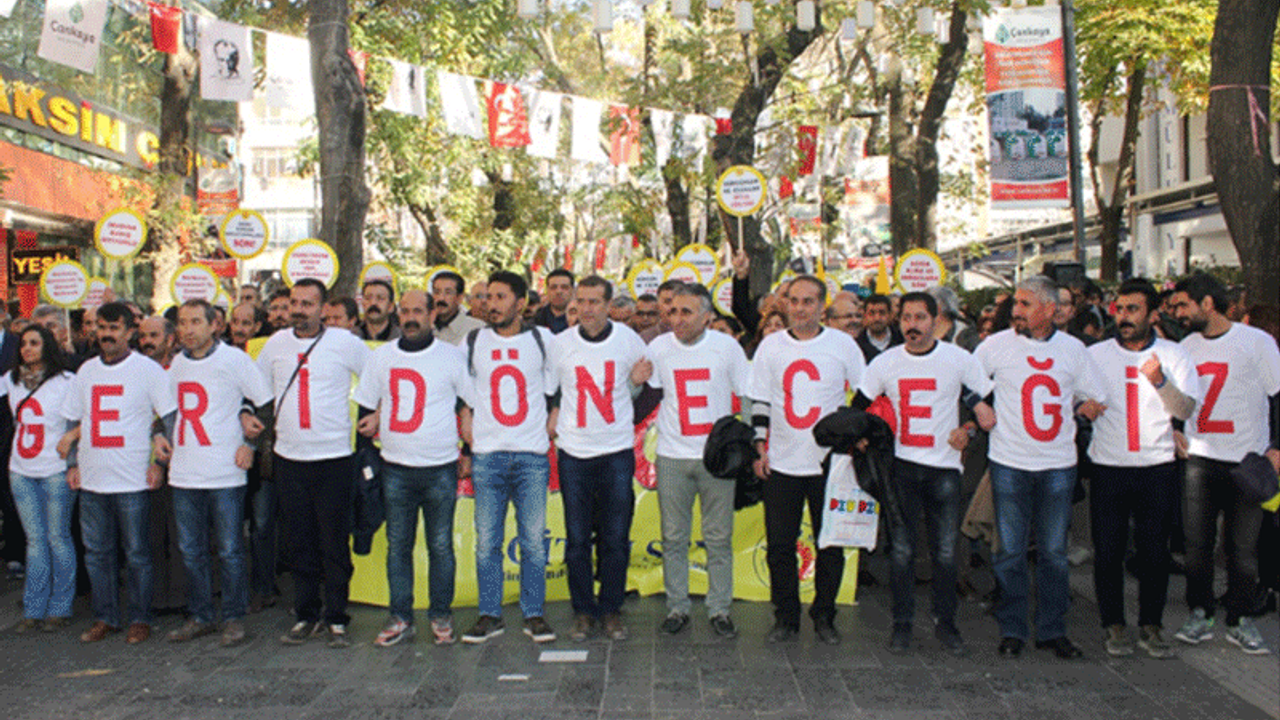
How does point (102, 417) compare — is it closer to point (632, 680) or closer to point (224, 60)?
point (632, 680)

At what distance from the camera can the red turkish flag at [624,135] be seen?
756 inches

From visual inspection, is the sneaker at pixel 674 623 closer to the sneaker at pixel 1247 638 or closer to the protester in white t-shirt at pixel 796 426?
the protester in white t-shirt at pixel 796 426

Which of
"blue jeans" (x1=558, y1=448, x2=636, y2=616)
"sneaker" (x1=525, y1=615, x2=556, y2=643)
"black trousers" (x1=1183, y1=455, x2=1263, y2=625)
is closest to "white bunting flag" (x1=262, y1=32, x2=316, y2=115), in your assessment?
"blue jeans" (x1=558, y1=448, x2=636, y2=616)

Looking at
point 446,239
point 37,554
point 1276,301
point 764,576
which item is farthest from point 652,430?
point 446,239

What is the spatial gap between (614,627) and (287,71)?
939 centimetres

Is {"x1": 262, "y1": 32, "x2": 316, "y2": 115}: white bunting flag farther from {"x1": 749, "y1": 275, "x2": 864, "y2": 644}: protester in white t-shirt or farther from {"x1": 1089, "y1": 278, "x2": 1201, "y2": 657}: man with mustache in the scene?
{"x1": 1089, "y1": 278, "x2": 1201, "y2": 657}: man with mustache

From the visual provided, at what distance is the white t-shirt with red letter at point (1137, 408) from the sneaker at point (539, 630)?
3.28m

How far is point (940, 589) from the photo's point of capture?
284 inches

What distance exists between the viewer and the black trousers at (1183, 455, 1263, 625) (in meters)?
7.06

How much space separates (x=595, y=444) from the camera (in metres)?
7.36

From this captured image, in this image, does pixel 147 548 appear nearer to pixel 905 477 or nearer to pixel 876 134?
pixel 905 477

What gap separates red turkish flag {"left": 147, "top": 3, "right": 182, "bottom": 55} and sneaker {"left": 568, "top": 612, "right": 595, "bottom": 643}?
9.57m

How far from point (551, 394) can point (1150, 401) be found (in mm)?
3415

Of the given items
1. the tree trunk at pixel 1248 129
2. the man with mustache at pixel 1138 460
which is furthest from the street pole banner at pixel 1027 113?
the man with mustache at pixel 1138 460
